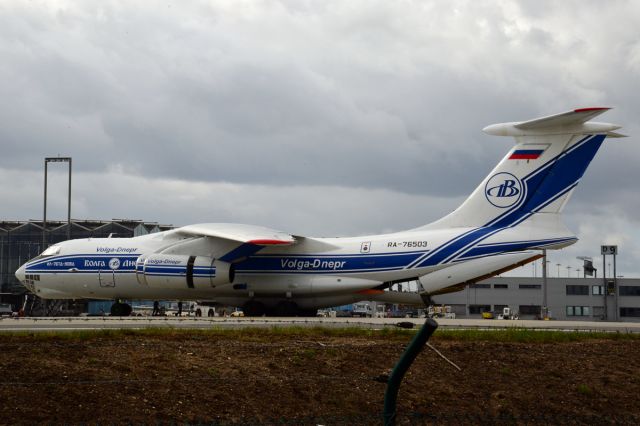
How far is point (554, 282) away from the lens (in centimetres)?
6888

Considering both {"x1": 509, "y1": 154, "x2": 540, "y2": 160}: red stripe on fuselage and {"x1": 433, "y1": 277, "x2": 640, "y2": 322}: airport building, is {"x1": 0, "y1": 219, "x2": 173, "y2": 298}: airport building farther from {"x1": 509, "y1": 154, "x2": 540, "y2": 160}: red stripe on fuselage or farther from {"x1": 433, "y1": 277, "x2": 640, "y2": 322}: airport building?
{"x1": 509, "y1": 154, "x2": 540, "y2": 160}: red stripe on fuselage

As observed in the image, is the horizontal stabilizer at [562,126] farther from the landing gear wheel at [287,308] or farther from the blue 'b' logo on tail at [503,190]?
the landing gear wheel at [287,308]

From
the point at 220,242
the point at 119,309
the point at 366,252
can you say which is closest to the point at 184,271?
the point at 220,242

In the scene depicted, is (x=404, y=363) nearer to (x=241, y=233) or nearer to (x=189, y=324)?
(x=189, y=324)

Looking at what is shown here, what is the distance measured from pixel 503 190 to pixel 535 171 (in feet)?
4.08

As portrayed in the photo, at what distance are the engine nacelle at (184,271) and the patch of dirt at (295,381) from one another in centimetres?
1394

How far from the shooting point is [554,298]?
67812mm

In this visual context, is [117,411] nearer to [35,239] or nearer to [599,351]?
[599,351]

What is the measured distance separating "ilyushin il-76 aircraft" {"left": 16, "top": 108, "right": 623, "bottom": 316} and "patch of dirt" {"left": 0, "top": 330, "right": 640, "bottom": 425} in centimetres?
1214

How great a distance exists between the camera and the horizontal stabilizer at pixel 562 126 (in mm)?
27625

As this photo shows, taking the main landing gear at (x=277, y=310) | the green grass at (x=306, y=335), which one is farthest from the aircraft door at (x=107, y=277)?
the green grass at (x=306, y=335)

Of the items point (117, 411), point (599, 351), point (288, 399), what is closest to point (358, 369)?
point (288, 399)

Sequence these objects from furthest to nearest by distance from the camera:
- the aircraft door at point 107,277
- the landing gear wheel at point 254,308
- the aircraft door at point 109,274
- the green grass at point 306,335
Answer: the aircraft door at point 107,277 → the aircraft door at point 109,274 → the landing gear wheel at point 254,308 → the green grass at point 306,335

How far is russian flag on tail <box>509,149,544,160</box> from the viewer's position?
29.2 m
